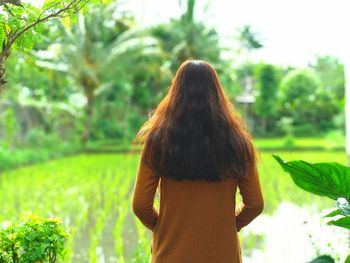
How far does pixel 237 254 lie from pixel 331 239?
71.9 inches

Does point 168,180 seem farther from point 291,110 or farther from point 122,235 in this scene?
point 291,110

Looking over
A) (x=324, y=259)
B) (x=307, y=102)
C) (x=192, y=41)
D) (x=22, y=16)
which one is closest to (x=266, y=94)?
(x=307, y=102)

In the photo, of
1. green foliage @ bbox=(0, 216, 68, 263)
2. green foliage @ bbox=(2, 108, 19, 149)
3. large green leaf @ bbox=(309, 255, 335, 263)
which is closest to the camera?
large green leaf @ bbox=(309, 255, 335, 263)

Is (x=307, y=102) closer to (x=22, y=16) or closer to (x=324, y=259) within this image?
(x=22, y=16)

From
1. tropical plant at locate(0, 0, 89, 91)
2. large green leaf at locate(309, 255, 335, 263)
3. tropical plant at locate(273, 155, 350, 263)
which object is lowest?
large green leaf at locate(309, 255, 335, 263)

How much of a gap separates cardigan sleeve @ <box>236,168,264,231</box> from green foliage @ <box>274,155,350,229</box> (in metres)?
0.34

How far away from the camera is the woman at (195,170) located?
1814mm

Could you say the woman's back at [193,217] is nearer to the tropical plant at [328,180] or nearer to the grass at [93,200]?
the tropical plant at [328,180]

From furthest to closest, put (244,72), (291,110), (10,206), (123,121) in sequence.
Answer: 1. (244,72)
2. (291,110)
3. (123,121)
4. (10,206)

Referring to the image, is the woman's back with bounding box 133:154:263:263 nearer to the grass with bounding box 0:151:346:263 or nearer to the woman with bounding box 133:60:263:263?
the woman with bounding box 133:60:263:263

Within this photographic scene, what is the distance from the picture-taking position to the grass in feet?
17.4

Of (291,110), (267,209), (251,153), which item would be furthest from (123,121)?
(251,153)

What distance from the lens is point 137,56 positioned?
18.0m

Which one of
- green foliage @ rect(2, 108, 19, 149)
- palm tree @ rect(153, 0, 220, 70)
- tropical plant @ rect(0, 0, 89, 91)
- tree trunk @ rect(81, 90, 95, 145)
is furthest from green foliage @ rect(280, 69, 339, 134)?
tropical plant @ rect(0, 0, 89, 91)
